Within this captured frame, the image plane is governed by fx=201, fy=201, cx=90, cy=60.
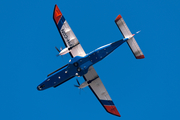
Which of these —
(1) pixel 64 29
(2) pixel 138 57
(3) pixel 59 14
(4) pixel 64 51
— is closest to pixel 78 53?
(4) pixel 64 51

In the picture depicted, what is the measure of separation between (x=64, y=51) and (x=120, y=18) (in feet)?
24.7

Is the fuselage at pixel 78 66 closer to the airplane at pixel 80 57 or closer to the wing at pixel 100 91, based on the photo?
the airplane at pixel 80 57

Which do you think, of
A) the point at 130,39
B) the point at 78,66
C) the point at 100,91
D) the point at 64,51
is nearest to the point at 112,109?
the point at 100,91

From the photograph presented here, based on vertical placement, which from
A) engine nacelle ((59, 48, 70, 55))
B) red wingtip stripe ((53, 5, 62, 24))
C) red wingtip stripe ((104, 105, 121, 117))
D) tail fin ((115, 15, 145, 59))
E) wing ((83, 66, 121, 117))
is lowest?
red wingtip stripe ((104, 105, 121, 117))

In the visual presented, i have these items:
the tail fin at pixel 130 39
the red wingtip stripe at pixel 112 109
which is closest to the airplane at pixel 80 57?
the tail fin at pixel 130 39

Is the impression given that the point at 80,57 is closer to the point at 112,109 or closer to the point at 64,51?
the point at 64,51

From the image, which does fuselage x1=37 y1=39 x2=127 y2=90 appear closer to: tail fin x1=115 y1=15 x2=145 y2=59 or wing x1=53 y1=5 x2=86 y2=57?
tail fin x1=115 y1=15 x2=145 y2=59

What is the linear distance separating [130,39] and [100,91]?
7916 mm

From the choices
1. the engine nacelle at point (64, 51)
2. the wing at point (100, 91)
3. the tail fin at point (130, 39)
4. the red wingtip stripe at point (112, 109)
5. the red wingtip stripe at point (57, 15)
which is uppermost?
the red wingtip stripe at point (57, 15)

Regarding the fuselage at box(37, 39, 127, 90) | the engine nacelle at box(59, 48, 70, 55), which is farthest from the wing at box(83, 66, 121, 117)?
the engine nacelle at box(59, 48, 70, 55)

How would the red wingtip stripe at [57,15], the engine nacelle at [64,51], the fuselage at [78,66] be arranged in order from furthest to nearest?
the engine nacelle at [64,51] → the red wingtip stripe at [57,15] → the fuselage at [78,66]

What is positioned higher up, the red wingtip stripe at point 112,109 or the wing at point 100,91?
the wing at point 100,91

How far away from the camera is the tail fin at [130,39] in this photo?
2265 centimetres

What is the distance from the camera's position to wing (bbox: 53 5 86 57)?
77.6 feet
